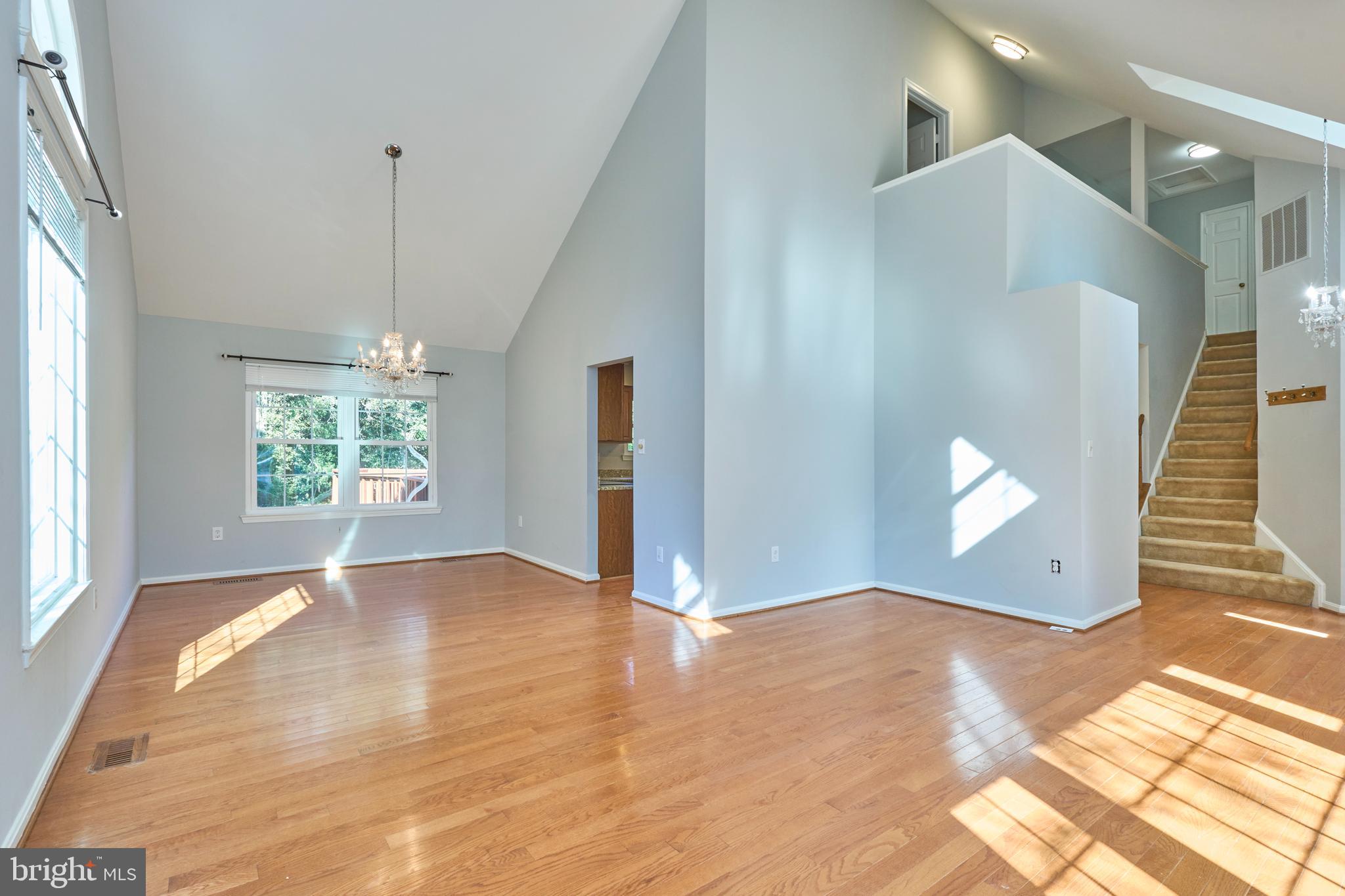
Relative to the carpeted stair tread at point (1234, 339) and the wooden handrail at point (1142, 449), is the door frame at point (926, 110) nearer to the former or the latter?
the wooden handrail at point (1142, 449)

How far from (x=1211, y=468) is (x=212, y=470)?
9.51 metres

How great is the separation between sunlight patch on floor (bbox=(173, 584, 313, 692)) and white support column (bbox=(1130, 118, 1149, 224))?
8516 millimetres

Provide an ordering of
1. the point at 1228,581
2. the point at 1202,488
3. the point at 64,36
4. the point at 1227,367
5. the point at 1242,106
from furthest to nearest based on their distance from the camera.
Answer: the point at 1227,367 < the point at 1202,488 < the point at 1228,581 < the point at 1242,106 < the point at 64,36

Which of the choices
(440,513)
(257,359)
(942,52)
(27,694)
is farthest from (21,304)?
(942,52)

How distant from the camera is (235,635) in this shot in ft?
13.9

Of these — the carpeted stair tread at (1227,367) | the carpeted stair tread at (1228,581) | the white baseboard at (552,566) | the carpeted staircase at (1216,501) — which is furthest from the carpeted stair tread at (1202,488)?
the white baseboard at (552,566)

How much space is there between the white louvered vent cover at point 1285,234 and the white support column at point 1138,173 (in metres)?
1.34

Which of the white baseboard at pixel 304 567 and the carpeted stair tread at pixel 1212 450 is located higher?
the carpeted stair tread at pixel 1212 450

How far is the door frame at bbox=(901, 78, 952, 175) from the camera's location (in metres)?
5.87

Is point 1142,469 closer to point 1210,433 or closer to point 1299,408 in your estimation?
point 1210,433

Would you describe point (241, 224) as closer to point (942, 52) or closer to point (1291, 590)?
point (942, 52)

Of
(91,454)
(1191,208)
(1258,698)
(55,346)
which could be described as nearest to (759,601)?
(1258,698)

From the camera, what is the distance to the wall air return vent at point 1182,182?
838 cm

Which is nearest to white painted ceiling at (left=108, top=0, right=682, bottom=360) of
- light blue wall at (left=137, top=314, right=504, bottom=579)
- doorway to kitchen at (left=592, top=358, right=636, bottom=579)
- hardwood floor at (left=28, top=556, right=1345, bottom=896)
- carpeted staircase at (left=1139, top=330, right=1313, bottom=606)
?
light blue wall at (left=137, top=314, right=504, bottom=579)
